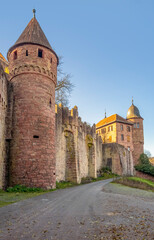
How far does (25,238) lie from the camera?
15.5 feet

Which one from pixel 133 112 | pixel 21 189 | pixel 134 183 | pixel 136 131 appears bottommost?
pixel 134 183

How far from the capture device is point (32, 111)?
15.1 metres

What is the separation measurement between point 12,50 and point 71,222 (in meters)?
14.2

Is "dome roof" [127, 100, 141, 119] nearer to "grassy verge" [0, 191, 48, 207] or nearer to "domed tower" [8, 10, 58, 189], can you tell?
→ "domed tower" [8, 10, 58, 189]

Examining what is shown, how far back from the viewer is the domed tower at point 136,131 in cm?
5553

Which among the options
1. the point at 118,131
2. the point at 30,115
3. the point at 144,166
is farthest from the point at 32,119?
the point at 144,166

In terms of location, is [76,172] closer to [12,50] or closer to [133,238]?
[12,50]

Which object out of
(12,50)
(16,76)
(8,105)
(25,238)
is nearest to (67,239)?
(25,238)

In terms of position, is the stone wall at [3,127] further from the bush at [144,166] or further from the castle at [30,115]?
the bush at [144,166]

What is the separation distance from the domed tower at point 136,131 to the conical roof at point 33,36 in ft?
142

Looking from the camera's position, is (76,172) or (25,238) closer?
(25,238)

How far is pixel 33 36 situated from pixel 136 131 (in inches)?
1816

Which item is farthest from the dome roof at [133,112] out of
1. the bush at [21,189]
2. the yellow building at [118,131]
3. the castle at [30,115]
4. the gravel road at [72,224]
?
the gravel road at [72,224]

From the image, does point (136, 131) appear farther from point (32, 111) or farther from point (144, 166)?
point (32, 111)
